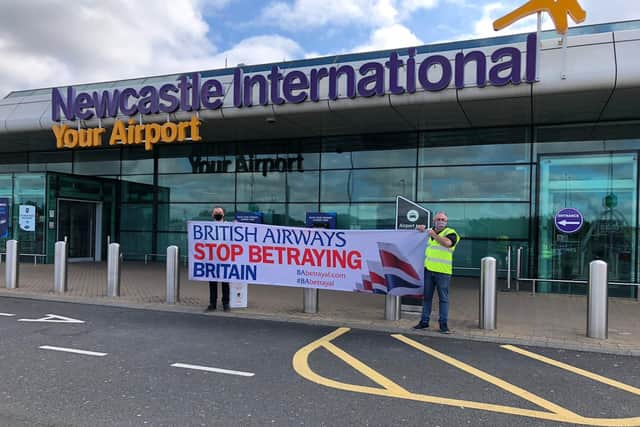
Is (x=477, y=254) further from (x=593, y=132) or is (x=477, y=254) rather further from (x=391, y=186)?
(x=593, y=132)

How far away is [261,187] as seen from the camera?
57.1 feet

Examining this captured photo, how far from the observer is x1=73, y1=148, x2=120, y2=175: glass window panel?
64.2ft

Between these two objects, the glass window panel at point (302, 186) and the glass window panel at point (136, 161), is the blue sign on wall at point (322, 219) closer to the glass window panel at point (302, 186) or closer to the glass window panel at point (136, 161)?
the glass window panel at point (302, 186)

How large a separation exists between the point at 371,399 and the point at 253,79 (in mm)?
9341

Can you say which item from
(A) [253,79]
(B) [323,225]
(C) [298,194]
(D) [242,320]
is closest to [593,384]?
(D) [242,320]

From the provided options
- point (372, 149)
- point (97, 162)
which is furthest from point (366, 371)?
point (97, 162)

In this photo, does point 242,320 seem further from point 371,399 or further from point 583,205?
point 583,205

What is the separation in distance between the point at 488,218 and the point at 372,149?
4.05m

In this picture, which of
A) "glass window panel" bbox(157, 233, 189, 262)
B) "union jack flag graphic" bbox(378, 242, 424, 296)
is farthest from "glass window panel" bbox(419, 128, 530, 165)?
"glass window panel" bbox(157, 233, 189, 262)

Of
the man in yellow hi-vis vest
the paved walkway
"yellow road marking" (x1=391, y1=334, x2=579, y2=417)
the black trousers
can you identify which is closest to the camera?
"yellow road marking" (x1=391, y1=334, x2=579, y2=417)

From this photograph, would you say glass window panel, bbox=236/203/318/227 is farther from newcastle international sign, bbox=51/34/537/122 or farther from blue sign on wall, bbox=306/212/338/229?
newcastle international sign, bbox=51/34/537/122

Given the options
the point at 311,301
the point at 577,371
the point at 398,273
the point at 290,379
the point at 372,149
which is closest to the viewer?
the point at 290,379

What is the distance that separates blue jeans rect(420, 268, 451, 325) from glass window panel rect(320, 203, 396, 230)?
311 inches

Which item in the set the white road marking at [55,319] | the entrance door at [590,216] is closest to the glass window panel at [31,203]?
the white road marking at [55,319]
